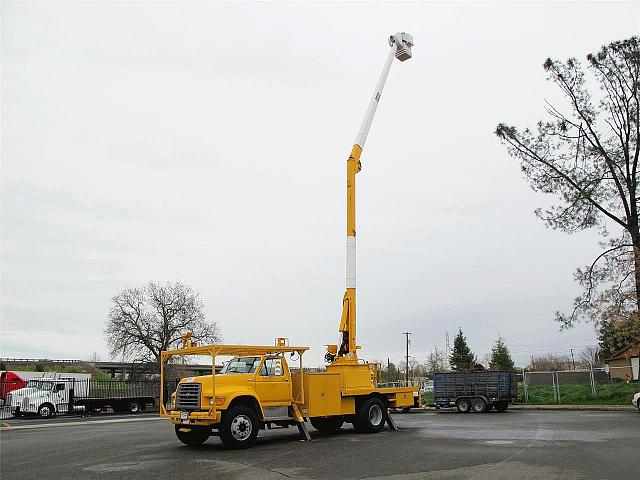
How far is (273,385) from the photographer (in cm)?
1616

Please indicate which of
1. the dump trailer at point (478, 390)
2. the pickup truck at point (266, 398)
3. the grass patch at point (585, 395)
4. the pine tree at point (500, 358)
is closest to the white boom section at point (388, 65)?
the pickup truck at point (266, 398)

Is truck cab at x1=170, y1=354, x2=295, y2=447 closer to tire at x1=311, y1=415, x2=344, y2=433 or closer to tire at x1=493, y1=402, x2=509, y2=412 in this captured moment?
tire at x1=311, y1=415, x2=344, y2=433

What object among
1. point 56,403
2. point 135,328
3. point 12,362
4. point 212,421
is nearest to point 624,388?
point 212,421

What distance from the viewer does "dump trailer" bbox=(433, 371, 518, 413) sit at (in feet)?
97.4

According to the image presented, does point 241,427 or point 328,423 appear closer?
point 241,427

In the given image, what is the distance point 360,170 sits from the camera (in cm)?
2039

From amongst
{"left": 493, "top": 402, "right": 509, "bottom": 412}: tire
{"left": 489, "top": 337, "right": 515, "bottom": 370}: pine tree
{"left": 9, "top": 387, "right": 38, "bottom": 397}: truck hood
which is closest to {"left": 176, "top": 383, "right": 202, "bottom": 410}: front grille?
{"left": 493, "top": 402, "right": 509, "bottom": 412}: tire

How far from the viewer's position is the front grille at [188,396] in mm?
14738

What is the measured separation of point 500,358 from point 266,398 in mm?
51544

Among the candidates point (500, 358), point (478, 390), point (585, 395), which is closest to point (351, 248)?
point (478, 390)

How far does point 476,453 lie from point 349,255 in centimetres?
779

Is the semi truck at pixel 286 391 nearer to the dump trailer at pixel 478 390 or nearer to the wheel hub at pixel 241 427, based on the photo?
the wheel hub at pixel 241 427

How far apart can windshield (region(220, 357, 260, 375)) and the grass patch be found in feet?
73.8

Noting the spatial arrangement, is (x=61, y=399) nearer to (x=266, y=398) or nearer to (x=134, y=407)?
(x=134, y=407)
